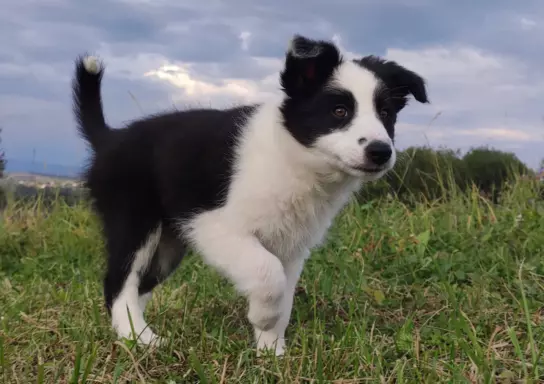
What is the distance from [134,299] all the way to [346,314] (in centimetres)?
126

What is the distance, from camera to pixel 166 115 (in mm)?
4090

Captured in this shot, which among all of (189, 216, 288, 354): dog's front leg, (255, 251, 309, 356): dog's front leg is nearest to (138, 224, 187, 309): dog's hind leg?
(189, 216, 288, 354): dog's front leg

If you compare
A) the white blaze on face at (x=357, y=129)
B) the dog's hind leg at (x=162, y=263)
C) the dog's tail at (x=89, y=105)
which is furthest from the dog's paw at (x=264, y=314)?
the dog's tail at (x=89, y=105)

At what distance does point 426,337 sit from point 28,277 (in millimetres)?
3779

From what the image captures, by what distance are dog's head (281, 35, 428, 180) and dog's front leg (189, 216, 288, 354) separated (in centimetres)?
58

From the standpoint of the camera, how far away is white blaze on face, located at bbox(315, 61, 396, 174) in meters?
2.99

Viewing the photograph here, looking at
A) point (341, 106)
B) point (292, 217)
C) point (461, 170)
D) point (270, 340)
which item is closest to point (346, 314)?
point (270, 340)

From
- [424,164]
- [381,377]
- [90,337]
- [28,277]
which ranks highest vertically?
[381,377]

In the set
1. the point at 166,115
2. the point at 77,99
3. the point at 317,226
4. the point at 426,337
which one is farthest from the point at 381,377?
the point at 77,99

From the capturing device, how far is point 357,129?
3.03 meters

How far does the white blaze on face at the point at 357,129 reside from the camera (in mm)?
2987

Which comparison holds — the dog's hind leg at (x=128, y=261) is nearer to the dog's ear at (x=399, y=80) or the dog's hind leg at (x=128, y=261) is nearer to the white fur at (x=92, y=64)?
the white fur at (x=92, y=64)

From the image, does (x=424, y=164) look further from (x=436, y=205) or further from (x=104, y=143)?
(x=104, y=143)

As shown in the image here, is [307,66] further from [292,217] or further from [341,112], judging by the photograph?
[292,217]
